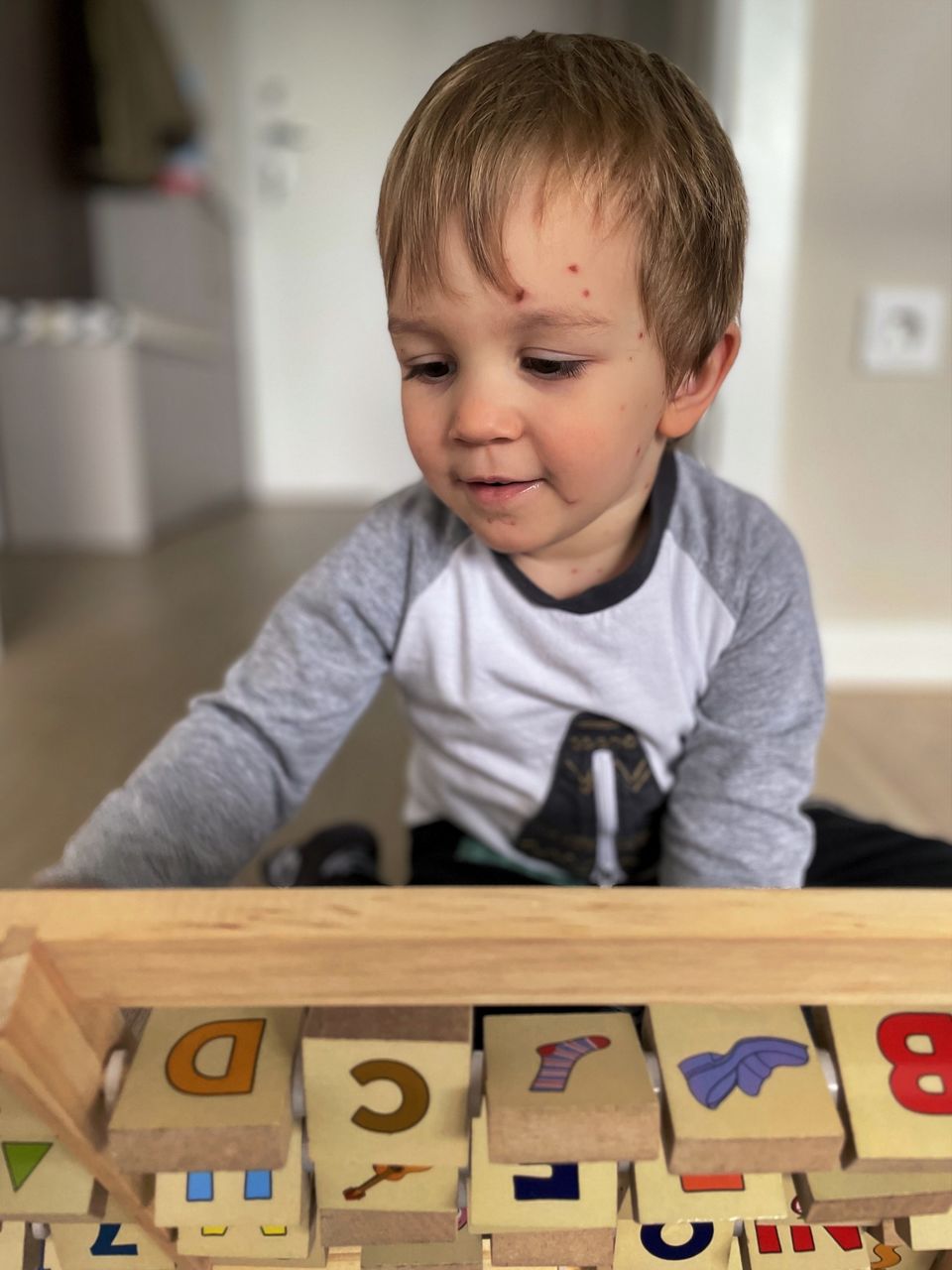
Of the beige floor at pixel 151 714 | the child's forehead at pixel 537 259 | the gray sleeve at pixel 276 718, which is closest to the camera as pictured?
the child's forehead at pixel 537 259

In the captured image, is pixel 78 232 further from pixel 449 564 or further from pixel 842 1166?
pixel 842 1166

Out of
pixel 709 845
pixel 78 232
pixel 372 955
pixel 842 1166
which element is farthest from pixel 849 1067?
pixel 78 232

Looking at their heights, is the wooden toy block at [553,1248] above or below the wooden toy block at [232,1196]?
below

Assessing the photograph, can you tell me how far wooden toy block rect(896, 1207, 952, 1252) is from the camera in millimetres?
332

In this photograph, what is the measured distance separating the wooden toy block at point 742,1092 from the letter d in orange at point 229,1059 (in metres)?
0.12

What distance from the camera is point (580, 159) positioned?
339 millimetres

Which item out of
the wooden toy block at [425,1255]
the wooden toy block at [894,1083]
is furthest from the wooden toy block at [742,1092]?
the wooden toy block at [425,1255]

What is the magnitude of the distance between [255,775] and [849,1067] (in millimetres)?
319

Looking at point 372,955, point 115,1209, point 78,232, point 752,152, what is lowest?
point 115,1209

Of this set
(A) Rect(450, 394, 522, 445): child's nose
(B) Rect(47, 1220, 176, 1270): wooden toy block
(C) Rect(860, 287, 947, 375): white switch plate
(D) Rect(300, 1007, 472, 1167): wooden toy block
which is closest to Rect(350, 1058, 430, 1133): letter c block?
(D) Rect(300, 1007, 472, 1167): wooden toy block

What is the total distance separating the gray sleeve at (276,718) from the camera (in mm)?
460

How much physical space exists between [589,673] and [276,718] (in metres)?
0.17

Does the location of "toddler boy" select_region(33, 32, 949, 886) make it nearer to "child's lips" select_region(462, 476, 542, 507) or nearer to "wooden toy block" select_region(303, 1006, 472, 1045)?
"child's lips" select_region(462, 476, 542, 507)

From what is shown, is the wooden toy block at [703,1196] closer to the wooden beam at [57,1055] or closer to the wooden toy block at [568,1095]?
the wooden toy block at [568,1095]
